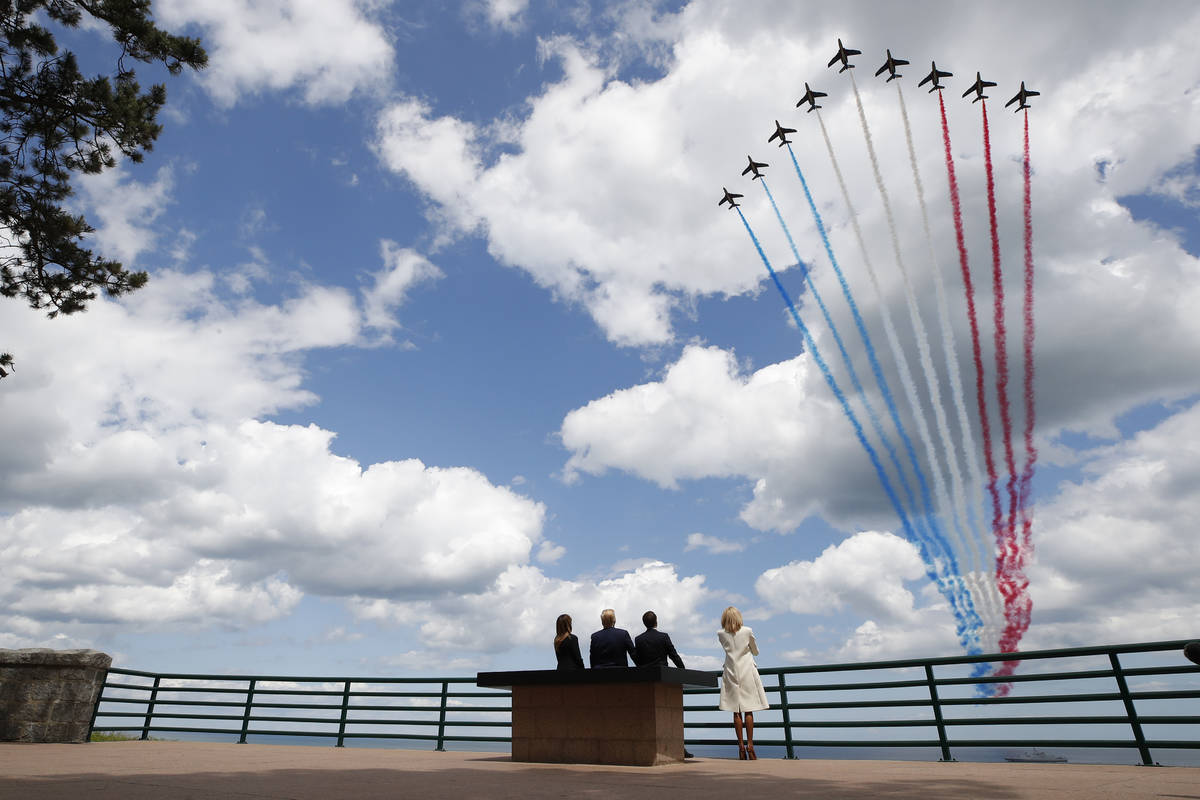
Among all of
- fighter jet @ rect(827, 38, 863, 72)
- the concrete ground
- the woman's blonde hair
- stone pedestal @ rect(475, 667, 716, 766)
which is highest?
fighter jet @ rect(827, 38, 863, 72)

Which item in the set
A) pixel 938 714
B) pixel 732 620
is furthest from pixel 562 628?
pixel 938 714

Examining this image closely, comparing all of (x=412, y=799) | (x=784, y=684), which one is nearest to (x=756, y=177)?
(x=784, y=684)

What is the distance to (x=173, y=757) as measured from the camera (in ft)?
32.5

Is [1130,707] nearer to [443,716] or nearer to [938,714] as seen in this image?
[938,714]

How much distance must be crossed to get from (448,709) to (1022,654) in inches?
351

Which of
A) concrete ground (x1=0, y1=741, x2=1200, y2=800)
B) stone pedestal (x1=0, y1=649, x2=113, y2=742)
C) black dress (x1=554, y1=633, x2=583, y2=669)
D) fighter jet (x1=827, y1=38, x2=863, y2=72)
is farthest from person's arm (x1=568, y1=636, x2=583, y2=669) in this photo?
fighter jet (x1=827, y1=38, x2=863, y2=72)

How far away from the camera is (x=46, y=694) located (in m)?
12.9

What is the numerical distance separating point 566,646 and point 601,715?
1032 mm

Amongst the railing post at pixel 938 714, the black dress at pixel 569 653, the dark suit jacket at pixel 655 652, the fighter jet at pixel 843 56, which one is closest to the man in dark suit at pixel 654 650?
the dark suit jacket at pixel 655 652

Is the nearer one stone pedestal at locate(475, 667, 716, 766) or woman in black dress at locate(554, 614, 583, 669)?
stone pedestal at locate(475, 667, 716, 766)

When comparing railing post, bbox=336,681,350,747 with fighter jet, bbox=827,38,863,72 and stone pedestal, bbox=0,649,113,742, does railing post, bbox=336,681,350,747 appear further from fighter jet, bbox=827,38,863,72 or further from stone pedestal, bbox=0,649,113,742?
fighter jet, bbox=827,38,863,72

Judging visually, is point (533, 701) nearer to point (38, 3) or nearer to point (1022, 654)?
point (1022, 654)

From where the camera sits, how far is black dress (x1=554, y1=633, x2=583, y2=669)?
10.1 m

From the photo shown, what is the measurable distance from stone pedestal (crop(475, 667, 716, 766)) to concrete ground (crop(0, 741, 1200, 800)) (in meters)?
0.31
